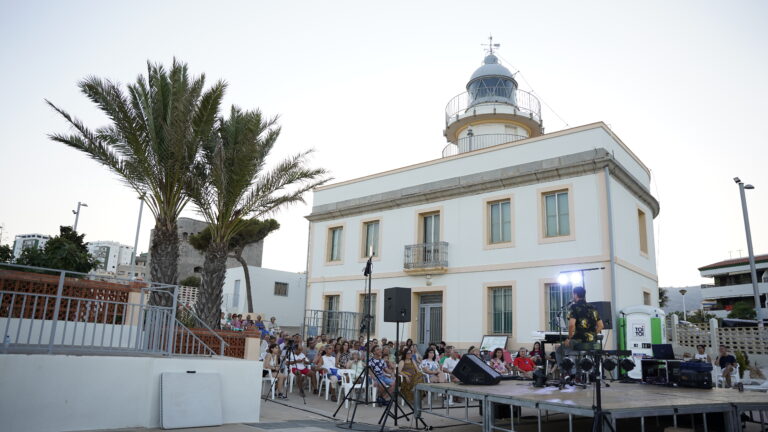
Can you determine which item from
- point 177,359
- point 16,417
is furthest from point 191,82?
point 16,417

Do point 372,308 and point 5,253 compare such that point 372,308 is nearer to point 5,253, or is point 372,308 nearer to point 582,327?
point 5,253

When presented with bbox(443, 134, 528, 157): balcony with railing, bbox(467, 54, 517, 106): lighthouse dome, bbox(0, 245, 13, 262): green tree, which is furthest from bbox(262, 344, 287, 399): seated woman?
bbox(467, 54, 517, 106): lighthouse dome

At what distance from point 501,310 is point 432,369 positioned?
470cm

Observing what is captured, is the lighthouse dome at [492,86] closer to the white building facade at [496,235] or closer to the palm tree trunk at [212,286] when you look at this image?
the white building facade at [496,235]

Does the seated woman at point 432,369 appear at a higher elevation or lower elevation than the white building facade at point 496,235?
lower

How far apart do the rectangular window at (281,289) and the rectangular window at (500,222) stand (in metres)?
18.6

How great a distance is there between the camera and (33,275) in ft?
30.0

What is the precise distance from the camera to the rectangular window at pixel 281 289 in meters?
32.5

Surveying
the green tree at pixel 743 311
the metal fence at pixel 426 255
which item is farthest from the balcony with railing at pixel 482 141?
the green tree at pixel 743 311

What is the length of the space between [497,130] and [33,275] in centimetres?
1744

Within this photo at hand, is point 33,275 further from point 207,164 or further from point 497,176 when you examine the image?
point 497,176

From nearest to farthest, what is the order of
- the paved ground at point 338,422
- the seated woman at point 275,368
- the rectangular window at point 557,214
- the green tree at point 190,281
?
1. the paved ground at point 338,422
2. the seated woman at point 275,368
3. the rectangular window at point 557,214
4. the green tree at point 190,281

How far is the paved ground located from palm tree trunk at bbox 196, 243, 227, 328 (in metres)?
2.91

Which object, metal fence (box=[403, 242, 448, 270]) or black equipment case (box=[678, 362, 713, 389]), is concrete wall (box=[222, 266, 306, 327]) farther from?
black equipment case (box=[678, 362, 713, 389])
